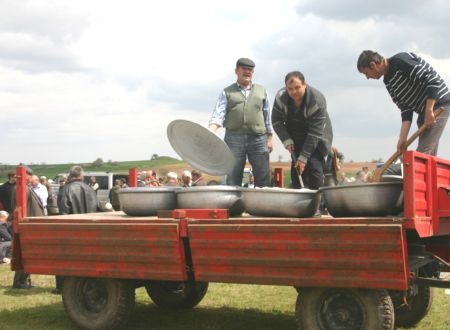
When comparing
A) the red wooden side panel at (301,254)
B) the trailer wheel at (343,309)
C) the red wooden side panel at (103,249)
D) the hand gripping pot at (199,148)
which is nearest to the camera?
the red wooden side panel at (301,254)

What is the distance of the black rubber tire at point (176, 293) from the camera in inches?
261

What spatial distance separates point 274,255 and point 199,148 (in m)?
1.80

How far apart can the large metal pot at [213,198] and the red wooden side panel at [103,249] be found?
33 cm

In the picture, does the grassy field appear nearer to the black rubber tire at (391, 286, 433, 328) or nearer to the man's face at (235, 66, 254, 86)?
the black rubber tire at (391, 286, 433, 328)

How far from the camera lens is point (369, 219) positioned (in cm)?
427

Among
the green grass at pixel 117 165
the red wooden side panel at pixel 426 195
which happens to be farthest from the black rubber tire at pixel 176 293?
the green grass at pixel 117 165

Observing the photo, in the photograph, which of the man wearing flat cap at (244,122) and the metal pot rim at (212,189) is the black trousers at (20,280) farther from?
the metal pot rim at (212,189)

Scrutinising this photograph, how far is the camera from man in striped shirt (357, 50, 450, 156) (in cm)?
511

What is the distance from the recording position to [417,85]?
207 inches

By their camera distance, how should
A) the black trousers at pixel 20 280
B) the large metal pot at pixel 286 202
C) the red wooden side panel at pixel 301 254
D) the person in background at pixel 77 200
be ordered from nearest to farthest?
the red wooden side panel at pixel 301 254 < the large metal pot at pixel 286 202 < the person in background at pixel 77 200 < the black trousers at pixel 20 280

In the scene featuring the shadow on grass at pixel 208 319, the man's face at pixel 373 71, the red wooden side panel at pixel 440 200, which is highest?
the man's face at pixel 373 71

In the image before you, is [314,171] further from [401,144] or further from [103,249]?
[103,249]

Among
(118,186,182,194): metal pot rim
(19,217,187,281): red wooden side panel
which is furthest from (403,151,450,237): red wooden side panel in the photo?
(118,186,182,194): metal pot rim

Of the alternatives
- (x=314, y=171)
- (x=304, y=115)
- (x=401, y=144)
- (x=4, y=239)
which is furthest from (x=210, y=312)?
(x=4, y=239)
